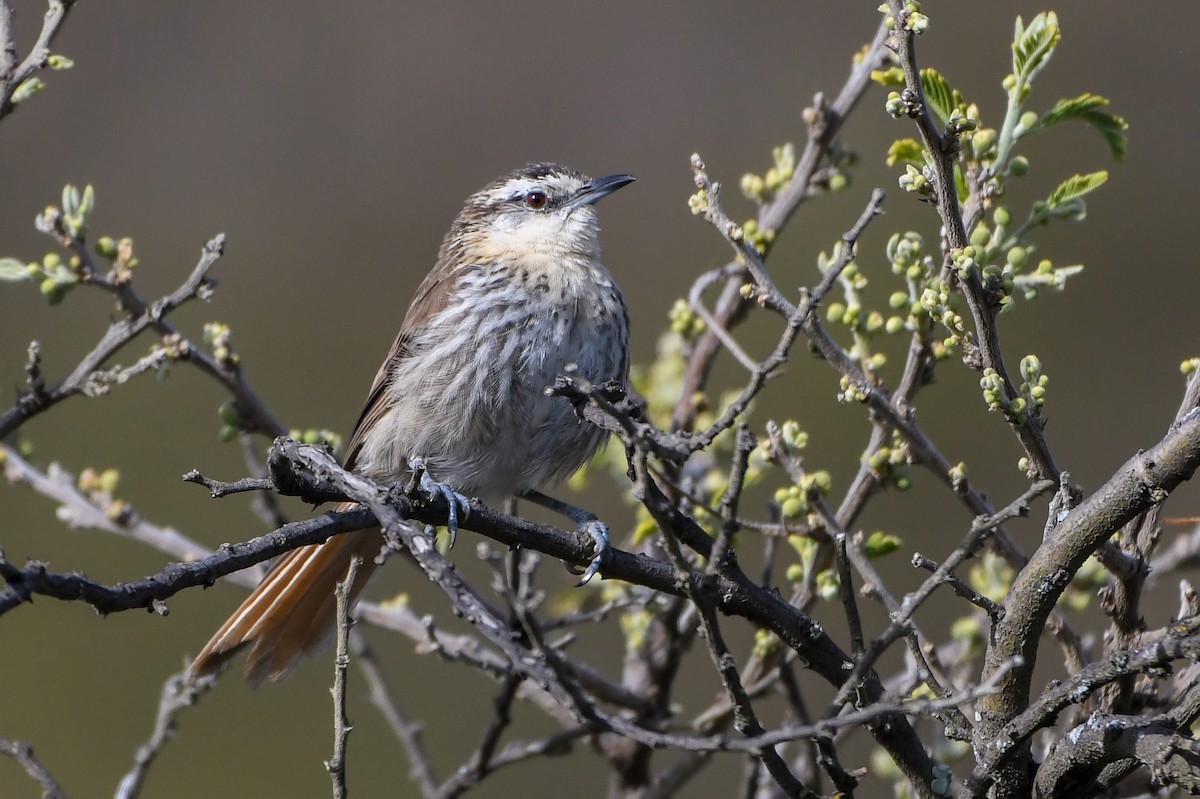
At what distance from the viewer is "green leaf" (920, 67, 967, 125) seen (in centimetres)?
257

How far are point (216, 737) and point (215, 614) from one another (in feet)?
2.42

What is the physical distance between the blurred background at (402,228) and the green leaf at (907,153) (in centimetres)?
439

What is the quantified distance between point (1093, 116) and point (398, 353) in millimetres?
2295

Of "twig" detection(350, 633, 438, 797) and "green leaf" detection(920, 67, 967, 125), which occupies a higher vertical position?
"green leaf" detection(920, 67, 967, 125)

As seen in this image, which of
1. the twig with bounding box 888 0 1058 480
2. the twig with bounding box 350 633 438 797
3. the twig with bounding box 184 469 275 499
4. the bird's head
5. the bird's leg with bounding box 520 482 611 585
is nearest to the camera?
the twig with bounding box 184 469 275 499

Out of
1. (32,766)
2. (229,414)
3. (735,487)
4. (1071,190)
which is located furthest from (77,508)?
(1071,190)

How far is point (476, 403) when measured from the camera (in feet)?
12.6

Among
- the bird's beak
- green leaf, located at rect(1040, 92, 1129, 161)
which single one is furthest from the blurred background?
green leaf, located at rect(1040, 92, 1129, 161)

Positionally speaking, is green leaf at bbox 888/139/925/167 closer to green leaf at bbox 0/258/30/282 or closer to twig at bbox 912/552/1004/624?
twig at bbox 912/552/1004/624

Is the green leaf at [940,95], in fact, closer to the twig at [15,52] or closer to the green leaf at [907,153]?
the green leaf at [907,153]

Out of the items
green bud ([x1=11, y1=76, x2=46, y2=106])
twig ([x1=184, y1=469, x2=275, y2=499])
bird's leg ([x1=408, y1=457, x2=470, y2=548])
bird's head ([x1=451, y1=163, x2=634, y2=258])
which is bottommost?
twig ([x1=184, y1=469, x2=275, y2=499])

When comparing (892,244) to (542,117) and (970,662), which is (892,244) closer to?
(970,662)

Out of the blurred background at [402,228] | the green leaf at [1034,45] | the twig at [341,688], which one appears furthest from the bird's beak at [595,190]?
the blurred background at [402,228]

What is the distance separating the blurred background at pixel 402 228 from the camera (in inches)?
302
